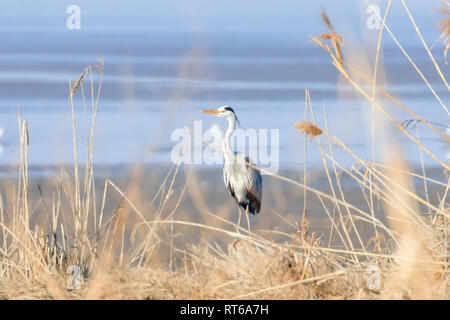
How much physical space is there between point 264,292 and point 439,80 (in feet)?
20.8

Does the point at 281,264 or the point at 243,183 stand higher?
the point at 243,183

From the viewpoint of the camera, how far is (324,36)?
A: 2.51m

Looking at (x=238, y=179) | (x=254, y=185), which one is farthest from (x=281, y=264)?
(x=238, y=179)

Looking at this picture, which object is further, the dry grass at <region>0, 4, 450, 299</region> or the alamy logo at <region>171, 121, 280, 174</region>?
the alamy logo at <region>171, 121, 280, 174</region>

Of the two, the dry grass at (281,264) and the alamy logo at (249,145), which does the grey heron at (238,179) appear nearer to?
the alamy logo at (249,145)

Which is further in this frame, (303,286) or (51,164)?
(51,164)

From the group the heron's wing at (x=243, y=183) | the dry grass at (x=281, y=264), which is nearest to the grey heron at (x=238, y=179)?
the heron's wing at (x=243, y=183)

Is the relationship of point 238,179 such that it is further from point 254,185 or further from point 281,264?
point 281,264

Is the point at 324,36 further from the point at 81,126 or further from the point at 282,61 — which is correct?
the point at 282,61

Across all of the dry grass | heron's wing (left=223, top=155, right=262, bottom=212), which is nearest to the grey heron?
heron's wing (left=223, top=155, right=262, bottom=212)

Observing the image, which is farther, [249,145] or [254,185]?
[249,145]

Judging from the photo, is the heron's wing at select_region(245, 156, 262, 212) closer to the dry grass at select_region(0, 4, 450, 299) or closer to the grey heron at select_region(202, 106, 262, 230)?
the grey heron at select_region(202, 106, 262, 230)

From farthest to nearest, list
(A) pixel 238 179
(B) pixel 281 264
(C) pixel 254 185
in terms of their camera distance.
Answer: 1. (A) pixel 238 179
2. (C) pixel 254 185
3. (B) pixel 281 264

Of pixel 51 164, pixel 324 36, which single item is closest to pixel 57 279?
pixel 324 36
